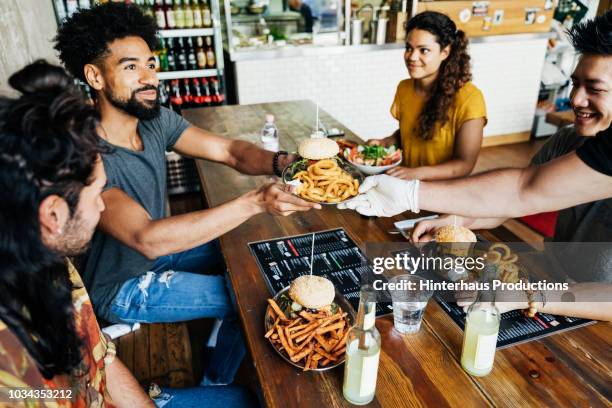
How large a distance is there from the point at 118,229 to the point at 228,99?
11.7 ft

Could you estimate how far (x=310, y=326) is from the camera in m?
1.18

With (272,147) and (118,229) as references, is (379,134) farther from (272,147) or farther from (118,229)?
(118,229)

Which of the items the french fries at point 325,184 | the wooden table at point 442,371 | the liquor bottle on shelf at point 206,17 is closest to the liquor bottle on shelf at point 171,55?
the liquor bottle on shelf at point 206,17

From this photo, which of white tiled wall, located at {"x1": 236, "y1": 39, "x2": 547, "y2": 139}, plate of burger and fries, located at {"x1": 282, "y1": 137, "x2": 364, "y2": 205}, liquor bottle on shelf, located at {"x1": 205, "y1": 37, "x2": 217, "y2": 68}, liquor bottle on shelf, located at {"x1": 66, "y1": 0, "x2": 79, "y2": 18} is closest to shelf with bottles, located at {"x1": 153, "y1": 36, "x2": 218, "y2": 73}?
liquor bottle on shelf, located at {"x1": 205, "y1": 37, "x2": 217, "y2": 68}

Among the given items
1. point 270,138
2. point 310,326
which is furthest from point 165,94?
point 310,326

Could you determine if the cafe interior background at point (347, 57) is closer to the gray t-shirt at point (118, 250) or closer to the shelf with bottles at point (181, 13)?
the shelf with bottles at point (181, 13)

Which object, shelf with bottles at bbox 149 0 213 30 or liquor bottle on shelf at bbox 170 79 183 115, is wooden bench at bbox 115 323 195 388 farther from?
shelf with bottles at bbox 149 0 213 30

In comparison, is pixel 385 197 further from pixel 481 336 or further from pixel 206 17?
pixel 206 17

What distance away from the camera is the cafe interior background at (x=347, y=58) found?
14.1 feet

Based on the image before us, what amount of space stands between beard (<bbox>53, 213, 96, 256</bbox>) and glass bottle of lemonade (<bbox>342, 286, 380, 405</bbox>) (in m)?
0.66

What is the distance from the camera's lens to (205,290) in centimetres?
184

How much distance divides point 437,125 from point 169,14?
2.79 m

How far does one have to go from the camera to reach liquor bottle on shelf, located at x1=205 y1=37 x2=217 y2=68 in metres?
4.35

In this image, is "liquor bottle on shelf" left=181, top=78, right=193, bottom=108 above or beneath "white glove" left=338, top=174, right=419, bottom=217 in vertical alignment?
beneath
